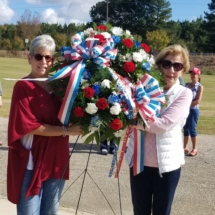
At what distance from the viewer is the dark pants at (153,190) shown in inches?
124

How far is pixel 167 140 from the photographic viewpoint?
3.12 m

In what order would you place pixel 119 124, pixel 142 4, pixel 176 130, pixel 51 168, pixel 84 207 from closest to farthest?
pixel 119 124
pixel 51 168
pixel 176 130
pixel 84 207
pixel 142 4

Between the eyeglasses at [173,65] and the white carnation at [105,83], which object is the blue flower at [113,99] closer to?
the white carnation at [105,83]

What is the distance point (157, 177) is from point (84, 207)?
1818 millimetres

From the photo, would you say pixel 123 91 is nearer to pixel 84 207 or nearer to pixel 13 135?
pixel 13 135

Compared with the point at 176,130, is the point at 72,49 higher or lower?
higher

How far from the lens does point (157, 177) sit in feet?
10.4

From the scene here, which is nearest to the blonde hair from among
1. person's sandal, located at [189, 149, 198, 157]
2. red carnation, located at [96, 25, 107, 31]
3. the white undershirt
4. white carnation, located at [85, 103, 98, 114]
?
red carnation, located at [96, 25, 107, 31]

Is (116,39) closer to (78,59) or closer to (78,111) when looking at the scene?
(78,59)

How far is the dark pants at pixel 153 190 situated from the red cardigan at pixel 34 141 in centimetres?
65

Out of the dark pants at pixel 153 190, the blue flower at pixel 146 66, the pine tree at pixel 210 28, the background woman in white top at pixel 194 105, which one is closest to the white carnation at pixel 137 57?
the blue flower at pixel 146 66

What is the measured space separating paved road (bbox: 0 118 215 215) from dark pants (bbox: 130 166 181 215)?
2.63 feet

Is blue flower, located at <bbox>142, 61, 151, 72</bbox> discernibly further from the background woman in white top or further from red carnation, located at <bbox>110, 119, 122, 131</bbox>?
the background woman in white top

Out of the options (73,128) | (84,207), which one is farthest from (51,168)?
(84,207)
